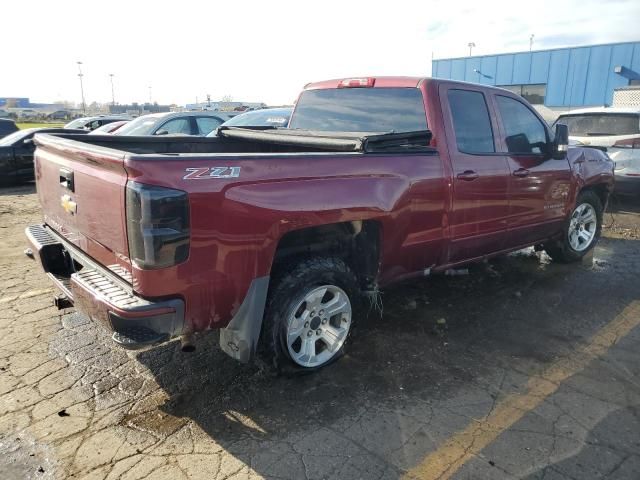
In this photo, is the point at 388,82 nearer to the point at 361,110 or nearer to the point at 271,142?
the point at 361,110

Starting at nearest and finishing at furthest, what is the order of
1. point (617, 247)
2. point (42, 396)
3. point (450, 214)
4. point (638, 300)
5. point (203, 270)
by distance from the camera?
point (203, 270), point (42, 396), point (450, 214), point (638, 300), point (617, 247)

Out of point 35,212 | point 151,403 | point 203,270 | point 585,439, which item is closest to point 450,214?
point 585,439

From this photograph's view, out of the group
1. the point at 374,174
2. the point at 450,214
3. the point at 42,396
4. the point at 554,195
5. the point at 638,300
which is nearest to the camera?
the point at 42,396

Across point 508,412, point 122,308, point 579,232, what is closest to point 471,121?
point 508,412

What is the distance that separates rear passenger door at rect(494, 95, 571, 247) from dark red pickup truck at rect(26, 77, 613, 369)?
0.02 metres

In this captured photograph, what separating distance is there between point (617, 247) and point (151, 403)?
21.4ft

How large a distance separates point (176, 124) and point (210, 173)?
7.36 metres

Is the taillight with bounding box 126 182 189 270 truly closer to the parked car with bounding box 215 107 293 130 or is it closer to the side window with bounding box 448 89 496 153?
the side window with bounding box 448 89 496 153

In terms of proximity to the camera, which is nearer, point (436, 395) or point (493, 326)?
point (436, 395)

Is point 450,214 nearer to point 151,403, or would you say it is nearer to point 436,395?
point 436,395

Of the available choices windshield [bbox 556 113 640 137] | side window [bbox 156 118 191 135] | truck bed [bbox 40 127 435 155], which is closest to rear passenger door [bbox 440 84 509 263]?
truck bed [bbox 40 127 435 155]

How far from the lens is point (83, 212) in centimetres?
293

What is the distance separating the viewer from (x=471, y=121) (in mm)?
4246

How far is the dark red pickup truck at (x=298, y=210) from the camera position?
99.6 inches
